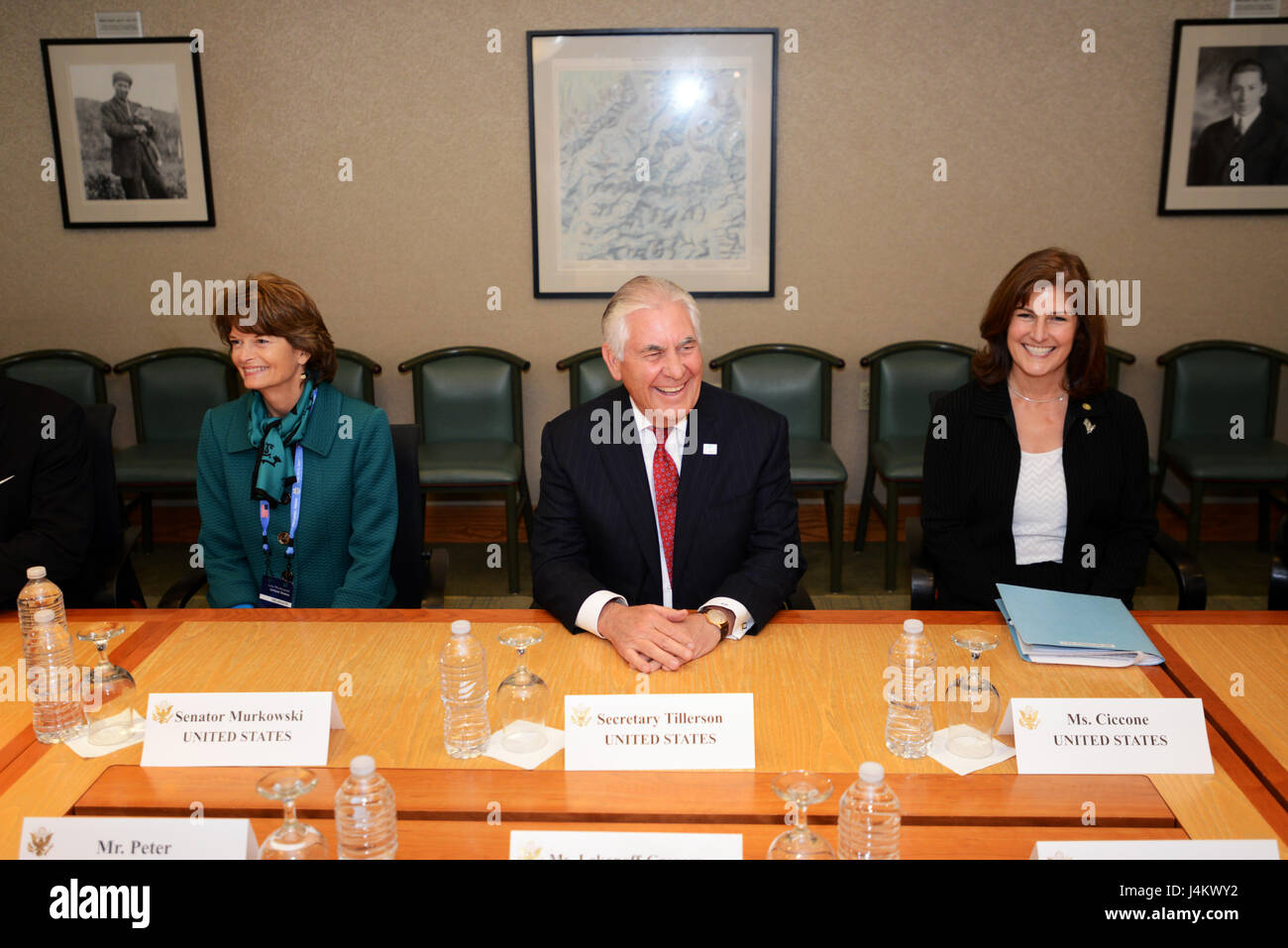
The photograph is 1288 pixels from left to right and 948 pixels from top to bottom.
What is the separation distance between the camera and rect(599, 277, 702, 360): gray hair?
235 cm

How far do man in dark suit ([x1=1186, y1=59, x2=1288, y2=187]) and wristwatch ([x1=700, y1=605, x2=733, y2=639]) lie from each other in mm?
4365

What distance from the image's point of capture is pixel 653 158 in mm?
5125

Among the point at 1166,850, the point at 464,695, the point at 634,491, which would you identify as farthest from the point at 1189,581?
the point at 464,695

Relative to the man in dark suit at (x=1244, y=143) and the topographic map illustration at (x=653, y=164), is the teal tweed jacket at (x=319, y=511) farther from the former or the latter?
the man in dark suit at (x=1244, y=143)

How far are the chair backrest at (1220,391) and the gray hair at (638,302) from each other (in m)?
3.59

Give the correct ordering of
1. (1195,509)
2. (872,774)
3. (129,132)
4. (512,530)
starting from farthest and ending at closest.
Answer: (129,132)
(512,530)
(1195,509)
(872,774)

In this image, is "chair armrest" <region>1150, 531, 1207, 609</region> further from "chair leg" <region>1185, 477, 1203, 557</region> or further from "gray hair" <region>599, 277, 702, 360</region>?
"chair leg" <region>1185, 477, 1203, 557</region>

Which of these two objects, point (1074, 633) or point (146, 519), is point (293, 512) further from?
point (146, 519)

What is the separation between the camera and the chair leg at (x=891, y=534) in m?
4.66

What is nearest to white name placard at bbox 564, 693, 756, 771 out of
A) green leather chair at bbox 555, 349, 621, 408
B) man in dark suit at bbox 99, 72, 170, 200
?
green leather chair at bbox 555, 349, 621, 408

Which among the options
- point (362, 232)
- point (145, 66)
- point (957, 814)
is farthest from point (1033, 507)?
point (145, 66)

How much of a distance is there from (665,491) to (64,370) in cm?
404

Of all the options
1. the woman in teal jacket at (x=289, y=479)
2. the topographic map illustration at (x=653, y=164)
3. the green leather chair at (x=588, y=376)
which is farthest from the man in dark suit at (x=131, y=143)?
the woman in teal jacket at (x=289, y=479)

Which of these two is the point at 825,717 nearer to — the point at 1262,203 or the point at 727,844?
the point at 727,844
